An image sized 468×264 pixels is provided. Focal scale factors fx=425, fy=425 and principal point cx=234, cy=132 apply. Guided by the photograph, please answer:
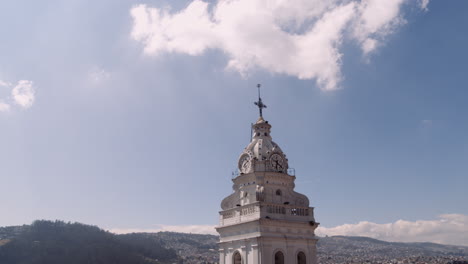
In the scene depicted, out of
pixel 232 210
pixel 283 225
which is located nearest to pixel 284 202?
pixel 283 225

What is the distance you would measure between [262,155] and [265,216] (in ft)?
16.7

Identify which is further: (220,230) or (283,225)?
(220,230)

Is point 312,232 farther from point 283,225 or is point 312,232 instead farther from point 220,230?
point 220,230

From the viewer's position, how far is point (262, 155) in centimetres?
3384

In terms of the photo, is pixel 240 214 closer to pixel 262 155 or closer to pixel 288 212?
pixel 288 212

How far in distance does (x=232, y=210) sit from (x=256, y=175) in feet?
11.3

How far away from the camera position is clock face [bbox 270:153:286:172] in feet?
110

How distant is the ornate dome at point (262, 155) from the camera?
33.4 metres

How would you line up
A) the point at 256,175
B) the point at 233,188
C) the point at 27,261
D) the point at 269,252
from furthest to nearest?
the point at 27,261 < the point at 233,188 < the point at 256,175 < the point at 269,252

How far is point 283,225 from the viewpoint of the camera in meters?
31.9

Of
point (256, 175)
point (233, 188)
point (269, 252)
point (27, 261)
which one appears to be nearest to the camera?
point (269, 252)

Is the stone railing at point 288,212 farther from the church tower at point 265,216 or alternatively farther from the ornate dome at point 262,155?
the ornate dome at point 262,155

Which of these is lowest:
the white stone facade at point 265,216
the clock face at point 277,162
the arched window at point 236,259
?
the arched window at point 236,259

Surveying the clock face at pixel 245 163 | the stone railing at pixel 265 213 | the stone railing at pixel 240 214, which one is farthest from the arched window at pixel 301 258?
the clock face at pixel 245 163
